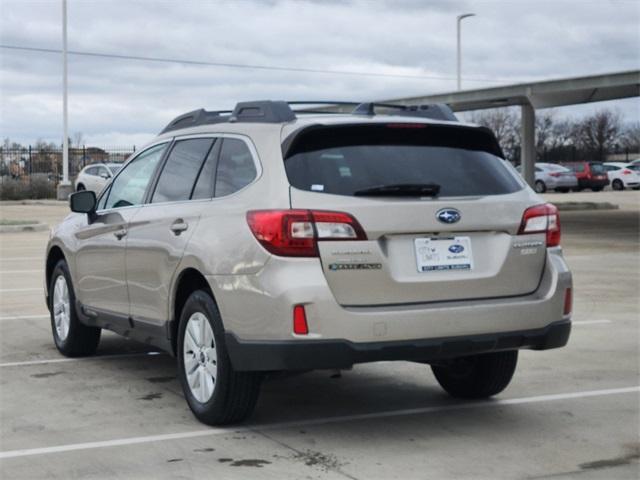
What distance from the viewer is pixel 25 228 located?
2522cm

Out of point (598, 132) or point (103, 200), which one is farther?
point (598, 132)

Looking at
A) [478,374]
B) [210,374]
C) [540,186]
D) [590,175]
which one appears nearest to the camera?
[210,374]

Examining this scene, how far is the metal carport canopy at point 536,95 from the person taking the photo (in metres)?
28.2

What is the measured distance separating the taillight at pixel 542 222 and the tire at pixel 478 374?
0.86 metres

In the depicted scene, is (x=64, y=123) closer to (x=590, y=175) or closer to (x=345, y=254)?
(x=590, y=175)

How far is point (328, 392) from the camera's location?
7.55 meters

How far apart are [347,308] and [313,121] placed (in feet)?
3.81

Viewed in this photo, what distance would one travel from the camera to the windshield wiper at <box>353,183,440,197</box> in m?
5.98

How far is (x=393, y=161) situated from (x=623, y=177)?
5175 cm

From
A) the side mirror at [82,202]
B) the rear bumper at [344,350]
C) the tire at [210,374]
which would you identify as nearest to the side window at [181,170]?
the tire at [210,374]

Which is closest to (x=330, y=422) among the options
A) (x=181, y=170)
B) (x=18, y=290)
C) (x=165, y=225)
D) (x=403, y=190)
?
(x=403, y=190)

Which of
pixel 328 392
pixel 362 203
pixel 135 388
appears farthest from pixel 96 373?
pixel 362 203

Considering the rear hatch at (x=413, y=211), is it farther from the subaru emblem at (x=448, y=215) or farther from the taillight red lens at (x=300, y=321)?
the taillight red lens at (x=300, y=321)

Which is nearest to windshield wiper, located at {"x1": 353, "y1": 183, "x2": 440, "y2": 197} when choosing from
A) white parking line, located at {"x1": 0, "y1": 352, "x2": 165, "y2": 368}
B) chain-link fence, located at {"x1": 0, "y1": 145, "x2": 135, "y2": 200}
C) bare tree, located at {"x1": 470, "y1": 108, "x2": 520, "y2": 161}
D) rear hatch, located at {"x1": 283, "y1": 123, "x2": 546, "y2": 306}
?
rear hatch, located at {"x1": 283, "y1": 123, "x2": 546, "y2": 306}
